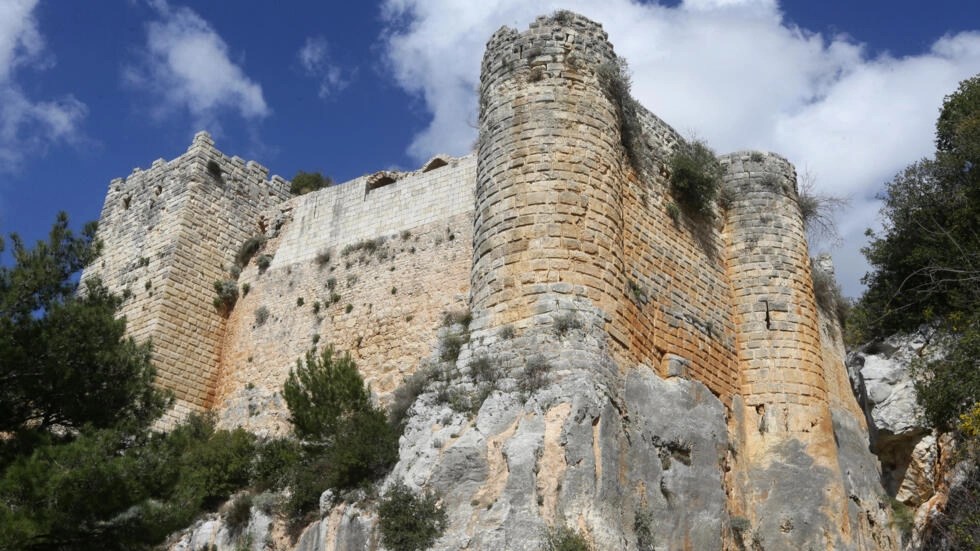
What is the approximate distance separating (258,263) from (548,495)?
10463 millimetres

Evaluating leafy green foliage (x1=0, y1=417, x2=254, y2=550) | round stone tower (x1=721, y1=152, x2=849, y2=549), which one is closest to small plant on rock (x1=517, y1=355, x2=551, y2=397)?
round stone tower (x1=721, y1=152, x2=849, y2=549)

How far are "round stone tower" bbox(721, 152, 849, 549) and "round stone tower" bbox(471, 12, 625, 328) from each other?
8.87 feet

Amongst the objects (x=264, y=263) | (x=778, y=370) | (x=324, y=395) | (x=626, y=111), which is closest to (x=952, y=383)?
(x=778, y=370)

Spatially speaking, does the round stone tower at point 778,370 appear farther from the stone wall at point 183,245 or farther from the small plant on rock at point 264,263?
the stone wall at point 183,245

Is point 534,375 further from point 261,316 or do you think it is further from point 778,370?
Answer: point 261,316

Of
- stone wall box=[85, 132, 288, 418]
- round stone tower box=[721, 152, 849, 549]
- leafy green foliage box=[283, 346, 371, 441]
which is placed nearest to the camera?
round stone tower box=[721, 152, 849, 549]

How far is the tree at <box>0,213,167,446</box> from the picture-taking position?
11.1 m

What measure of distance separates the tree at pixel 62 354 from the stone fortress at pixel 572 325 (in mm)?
2953

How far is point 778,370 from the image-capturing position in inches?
536

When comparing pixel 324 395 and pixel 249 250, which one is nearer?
pixel 324 395

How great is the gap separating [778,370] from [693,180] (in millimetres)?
2650

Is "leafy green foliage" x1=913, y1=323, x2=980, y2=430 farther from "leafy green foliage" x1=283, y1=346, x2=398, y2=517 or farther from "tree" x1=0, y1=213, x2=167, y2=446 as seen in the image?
"tree" x1=0, y1=213, x2=167, y2=446

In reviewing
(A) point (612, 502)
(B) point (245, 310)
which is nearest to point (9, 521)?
(A) point (612, 502)

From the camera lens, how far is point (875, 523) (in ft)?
43.2
